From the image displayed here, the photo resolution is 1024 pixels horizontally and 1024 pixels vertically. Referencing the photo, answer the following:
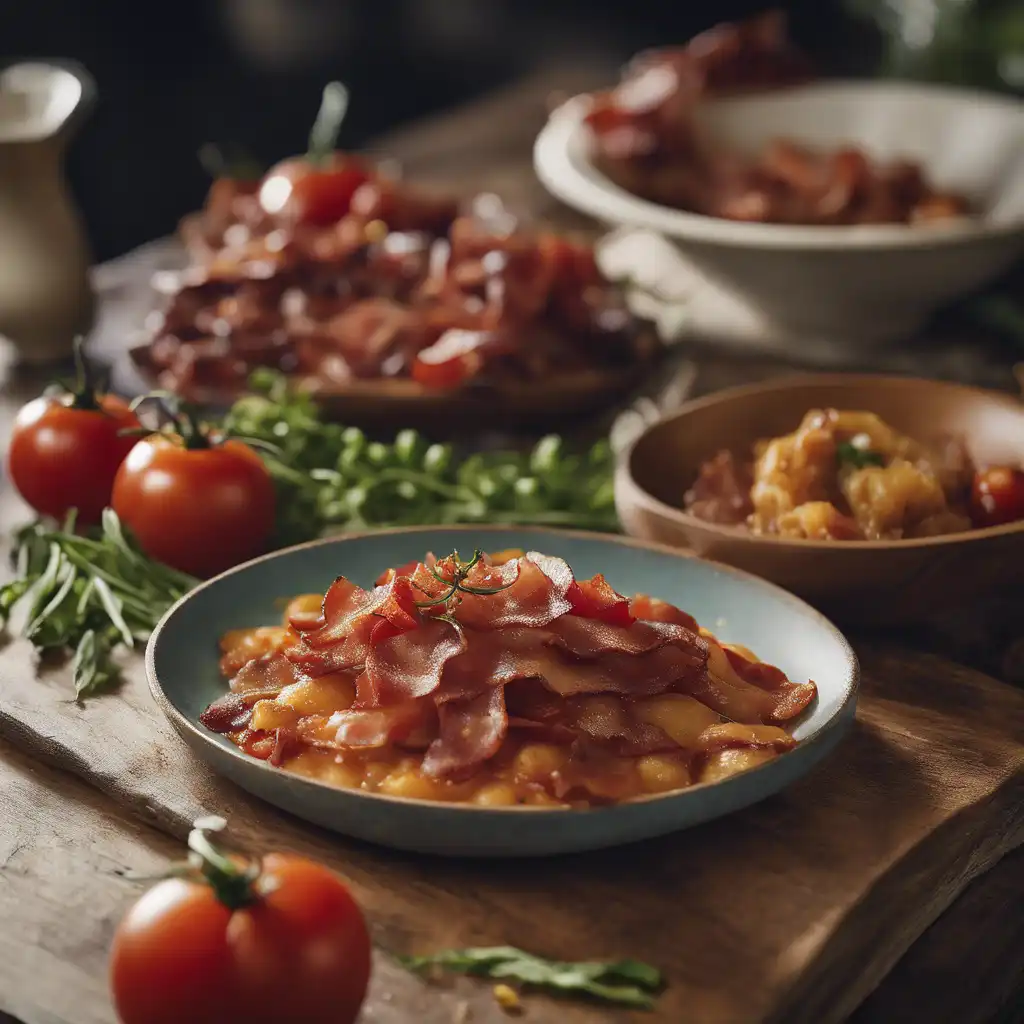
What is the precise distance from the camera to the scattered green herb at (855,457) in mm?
2656

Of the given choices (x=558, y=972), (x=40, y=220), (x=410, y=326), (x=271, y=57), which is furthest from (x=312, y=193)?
(x=271, y=57)

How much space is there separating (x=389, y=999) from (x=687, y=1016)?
1.17 feet

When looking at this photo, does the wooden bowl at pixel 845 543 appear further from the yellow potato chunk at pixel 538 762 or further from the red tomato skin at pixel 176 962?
the red tomato skin at pixel 176 962

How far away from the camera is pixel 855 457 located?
105 inches

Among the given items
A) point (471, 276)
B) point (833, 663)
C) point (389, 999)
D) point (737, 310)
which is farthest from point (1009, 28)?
point (389, 999)

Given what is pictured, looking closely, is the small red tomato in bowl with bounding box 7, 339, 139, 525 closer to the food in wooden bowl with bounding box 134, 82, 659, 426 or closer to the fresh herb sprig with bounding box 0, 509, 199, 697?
the fresh herb sprig with bounding box 0, 509, 199, 697

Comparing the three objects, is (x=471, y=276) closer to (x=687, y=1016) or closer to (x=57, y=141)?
(x=57, y=141)

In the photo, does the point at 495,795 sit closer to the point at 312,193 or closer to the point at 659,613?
the point at 659,613

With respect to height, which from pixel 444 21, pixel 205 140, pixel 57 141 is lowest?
pixel 205 140

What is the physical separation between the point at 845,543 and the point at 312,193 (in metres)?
2.44

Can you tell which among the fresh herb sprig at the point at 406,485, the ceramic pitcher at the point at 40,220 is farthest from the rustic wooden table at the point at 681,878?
the ceramic pitcher at the point at 40,220

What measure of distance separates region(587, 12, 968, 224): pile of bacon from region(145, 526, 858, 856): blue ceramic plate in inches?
69.7

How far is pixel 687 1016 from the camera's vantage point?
1.74 metres

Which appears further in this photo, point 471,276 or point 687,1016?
point 471,276
